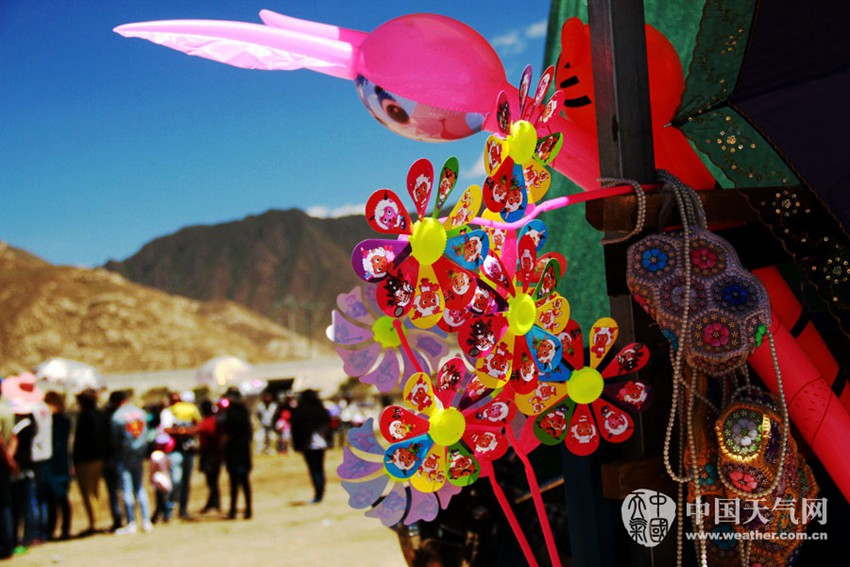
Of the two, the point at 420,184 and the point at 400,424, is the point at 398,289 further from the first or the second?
the point at 400,424

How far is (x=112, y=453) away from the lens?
27.0 feet

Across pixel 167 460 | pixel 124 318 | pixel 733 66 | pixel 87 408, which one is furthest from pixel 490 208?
pixel 124 318

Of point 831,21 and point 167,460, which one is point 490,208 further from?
point 167,460

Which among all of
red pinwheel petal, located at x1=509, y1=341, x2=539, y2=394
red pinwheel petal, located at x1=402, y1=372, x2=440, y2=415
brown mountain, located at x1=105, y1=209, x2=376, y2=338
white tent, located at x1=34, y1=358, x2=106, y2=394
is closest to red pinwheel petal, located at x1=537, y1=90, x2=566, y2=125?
red pinwheel petal, located at x1=509, y1=341, x2=539, y2=394

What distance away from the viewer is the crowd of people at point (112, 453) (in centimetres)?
722

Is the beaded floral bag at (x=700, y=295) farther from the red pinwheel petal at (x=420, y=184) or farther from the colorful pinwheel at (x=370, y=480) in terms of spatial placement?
the colorful pinwheel at (x=370, y=480)

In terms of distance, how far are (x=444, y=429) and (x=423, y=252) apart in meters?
0.41

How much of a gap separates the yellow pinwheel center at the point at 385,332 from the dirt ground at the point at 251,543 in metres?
4.93

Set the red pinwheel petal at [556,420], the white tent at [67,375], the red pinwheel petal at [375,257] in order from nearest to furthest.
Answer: the red pinwheel petal at [375,257] → the red pinwheel petal at [556,420] → the white tent at [67,375]

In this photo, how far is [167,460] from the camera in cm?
944

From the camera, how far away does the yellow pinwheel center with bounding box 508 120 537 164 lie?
1742 millimetres

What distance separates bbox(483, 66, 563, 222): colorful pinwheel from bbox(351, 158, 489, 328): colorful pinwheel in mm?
65

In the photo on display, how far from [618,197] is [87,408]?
7383mm

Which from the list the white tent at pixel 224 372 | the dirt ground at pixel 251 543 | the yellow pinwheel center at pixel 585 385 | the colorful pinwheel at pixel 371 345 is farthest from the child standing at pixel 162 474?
the white tent at pixel 224 372
